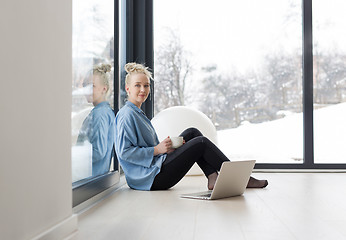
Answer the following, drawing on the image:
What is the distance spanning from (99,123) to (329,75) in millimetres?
2737

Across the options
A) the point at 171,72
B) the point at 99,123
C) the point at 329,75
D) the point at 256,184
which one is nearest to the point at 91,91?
the point at 99,123

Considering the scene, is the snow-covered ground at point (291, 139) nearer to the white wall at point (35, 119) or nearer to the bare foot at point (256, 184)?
the bare foot at point (256, 184)

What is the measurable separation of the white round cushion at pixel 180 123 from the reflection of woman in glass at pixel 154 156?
0.79 metres

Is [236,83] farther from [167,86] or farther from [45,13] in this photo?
[45,13]

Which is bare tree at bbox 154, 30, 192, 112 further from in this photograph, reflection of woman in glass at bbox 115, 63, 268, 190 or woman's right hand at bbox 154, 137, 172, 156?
woman's right hand at bbox 154, 137, 172, 156

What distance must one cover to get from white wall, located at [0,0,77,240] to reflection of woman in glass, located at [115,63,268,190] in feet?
4.35

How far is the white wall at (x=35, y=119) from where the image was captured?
1.34m

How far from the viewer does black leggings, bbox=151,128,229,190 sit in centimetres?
317

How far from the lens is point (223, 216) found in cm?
223

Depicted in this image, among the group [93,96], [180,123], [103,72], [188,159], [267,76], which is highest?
[267,76]

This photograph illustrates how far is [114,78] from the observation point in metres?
3.63

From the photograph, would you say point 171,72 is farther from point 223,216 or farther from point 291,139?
point 223,216

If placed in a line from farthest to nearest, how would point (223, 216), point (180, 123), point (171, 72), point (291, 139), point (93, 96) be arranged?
point (171, 72) → point (291, 139) → point (180, 123) → point (93, 96) → point (223, 216)

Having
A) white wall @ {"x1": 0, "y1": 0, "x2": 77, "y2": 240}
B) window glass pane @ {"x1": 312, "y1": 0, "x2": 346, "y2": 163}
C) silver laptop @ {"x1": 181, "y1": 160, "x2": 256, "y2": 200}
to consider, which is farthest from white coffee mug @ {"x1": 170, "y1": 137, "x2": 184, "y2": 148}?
window glass pane @ {"x1": 312, "y1": 0, "x2": 346, "y2": 163}
